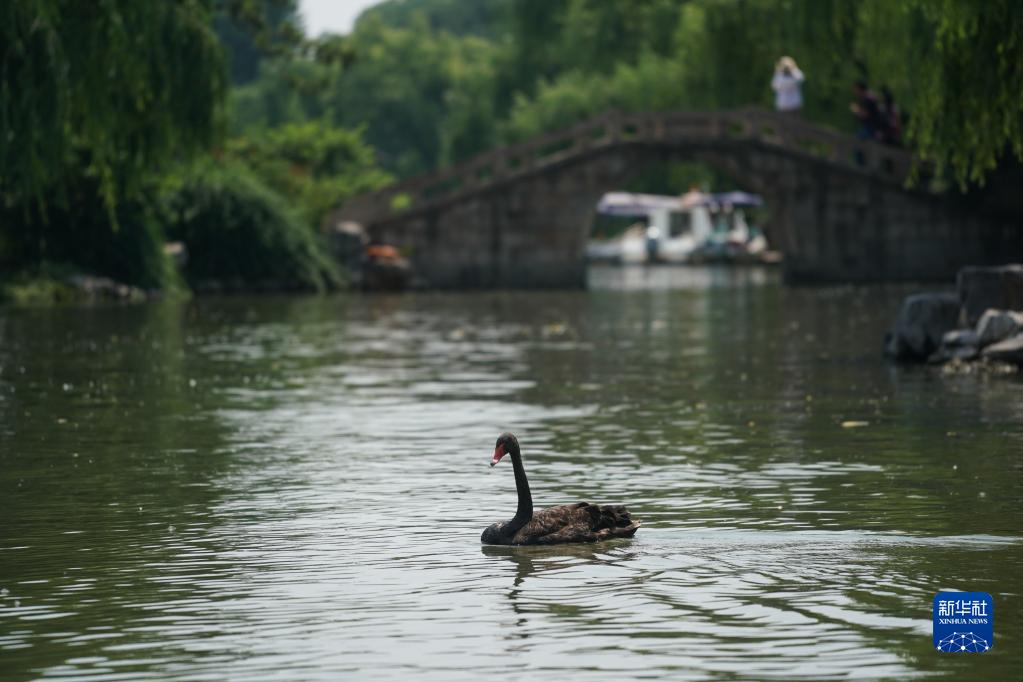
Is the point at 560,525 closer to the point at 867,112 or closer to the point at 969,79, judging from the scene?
the point at 969,79

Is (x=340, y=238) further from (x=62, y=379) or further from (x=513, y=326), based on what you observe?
(x=62, y=379)

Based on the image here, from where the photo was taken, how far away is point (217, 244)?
52.9 m

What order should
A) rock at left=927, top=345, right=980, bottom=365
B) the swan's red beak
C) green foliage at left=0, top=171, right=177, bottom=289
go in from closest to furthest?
the swan's red beak
rock at left=927, top=345, right=980, bottom=365
green foliage at left=0, top=171, right=177, bottom=289

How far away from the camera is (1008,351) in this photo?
23.6m

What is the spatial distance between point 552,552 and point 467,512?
1.74 meters

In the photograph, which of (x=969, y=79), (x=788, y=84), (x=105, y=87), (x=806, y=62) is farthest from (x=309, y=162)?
(x=969, y=79)

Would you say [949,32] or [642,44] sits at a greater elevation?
[642,44]

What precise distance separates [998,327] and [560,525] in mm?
13442

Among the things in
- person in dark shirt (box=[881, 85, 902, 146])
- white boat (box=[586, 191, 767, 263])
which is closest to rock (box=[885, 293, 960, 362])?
person in dark shirt (box=[881, 85, 902, 146])

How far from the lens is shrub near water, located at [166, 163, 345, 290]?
5253 cm

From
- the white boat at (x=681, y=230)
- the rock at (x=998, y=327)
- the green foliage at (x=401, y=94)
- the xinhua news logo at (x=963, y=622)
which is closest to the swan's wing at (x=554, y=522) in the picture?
the xinhua news logo at (x=963, y=622)

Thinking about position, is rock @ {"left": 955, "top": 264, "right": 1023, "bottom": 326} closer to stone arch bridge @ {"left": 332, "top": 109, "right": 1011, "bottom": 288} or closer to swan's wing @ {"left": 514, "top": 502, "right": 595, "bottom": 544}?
swan's wing @ {"left": 514, "top": 502, "right": 595, "bottom": 544}

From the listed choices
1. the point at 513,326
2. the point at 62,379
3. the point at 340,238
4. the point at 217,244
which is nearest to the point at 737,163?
the point at 340,238

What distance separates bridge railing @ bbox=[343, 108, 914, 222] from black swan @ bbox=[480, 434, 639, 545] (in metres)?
44.9
